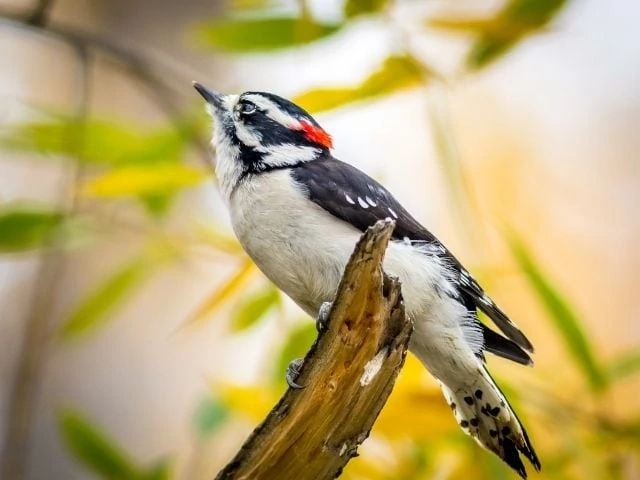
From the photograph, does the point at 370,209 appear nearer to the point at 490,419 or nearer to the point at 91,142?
the point at 490,419

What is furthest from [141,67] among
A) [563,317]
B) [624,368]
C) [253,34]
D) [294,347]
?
[624,368]

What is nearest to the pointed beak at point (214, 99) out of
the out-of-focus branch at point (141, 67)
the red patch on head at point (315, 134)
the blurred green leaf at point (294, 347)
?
the red patch on head at point (315, 134)

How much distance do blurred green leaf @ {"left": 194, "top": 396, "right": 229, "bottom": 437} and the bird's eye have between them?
645 mm

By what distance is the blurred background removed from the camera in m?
1.16

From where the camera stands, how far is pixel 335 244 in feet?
3.00

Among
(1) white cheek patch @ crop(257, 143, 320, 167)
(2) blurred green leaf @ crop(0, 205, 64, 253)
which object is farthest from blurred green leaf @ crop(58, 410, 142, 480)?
(1) white cheek patch @ crop(257, 143, 320, 167)

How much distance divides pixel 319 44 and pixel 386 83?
124 millimetres

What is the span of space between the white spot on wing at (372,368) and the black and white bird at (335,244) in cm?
16

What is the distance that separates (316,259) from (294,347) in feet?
1.20

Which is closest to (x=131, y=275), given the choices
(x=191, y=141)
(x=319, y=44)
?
(x=191, y=141)

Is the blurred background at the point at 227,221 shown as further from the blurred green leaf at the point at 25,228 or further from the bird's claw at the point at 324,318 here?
the bird's claw at the point at 324,318

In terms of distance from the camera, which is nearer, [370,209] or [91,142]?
[370,209]

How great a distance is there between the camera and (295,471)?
774mm

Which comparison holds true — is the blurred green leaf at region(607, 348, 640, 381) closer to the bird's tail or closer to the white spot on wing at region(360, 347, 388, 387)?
the bird's tail
